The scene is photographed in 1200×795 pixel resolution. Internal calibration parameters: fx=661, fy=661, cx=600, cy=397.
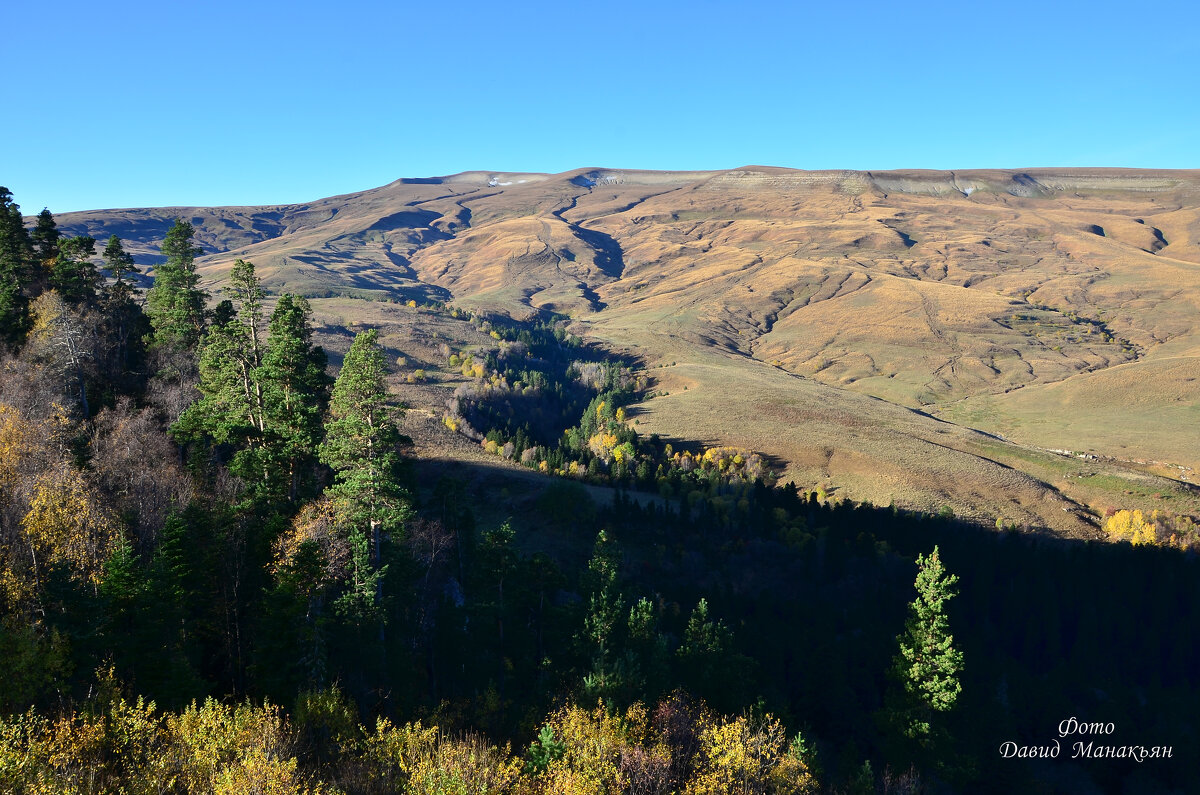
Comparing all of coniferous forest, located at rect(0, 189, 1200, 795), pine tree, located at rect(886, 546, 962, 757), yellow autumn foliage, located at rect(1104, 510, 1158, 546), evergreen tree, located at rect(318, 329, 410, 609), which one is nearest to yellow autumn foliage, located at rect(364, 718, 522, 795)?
coniferous forest, located at rect(0, 189, 1200, 795)

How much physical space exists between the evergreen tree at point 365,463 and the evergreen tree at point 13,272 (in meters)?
41.2

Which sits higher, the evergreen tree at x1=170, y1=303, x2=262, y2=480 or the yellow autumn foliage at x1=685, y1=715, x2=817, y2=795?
the evergreen tree at x1=170, y1=303, x2=262, y2=480

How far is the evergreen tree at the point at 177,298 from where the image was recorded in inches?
2594

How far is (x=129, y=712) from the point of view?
86.7 feet

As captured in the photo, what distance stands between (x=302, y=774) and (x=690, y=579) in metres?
75.1

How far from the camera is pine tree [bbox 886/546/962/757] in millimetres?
48906

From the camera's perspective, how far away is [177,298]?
66.7m

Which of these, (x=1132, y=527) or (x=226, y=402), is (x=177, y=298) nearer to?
(x=226, y=402)

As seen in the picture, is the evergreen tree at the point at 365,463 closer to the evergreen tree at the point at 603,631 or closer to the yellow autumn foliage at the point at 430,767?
the yellow autumn foliage at the point at 430,767

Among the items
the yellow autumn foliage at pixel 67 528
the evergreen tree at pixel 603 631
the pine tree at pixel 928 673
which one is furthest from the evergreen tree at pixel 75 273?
the pine tree at pixel 928 673

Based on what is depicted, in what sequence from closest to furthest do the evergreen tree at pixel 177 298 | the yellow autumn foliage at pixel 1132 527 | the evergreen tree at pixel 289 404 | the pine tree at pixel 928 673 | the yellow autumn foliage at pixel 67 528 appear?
the yellow autumn foliage at pixel 67 528 → the evergreen tree at pixel 289 404 → the pine tree at pixel 928 673 → the evergreen tree at pixel 177 298 → the yellow autumn foliage at pixel 1132 527

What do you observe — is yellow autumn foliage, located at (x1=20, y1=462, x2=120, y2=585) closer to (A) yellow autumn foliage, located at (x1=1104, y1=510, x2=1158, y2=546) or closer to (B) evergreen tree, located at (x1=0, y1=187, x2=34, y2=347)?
(B) evergreen tree, located at (x1=0, y1=187, x2=34, y2=347)

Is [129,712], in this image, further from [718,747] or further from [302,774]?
[718,747]

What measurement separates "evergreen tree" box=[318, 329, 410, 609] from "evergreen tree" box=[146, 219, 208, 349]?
123ft
